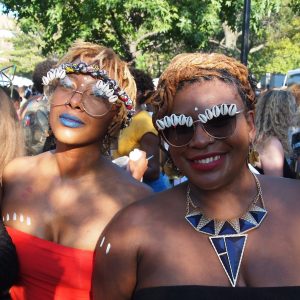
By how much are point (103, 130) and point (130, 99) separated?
22 cm

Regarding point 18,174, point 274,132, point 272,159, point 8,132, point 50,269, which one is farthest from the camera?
point 274,132

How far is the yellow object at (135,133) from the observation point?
15.4ft

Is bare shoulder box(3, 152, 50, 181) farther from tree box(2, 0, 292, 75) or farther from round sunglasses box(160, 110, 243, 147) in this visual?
tree box(2, 0, 292, 75)

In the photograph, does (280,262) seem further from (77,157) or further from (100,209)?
(77,157)

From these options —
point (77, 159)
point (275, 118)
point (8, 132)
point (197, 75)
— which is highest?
point (197, 75)

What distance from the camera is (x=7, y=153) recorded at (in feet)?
8.23

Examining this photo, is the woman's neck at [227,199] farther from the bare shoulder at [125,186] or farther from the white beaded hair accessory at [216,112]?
the bare shoulder at [125,186]

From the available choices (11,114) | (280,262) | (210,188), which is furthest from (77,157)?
(280,262)

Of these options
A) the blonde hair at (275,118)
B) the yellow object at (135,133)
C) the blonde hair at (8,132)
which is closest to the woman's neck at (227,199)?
the blonde hair at (8,132)

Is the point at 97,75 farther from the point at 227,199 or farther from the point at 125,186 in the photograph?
the point at 227,199

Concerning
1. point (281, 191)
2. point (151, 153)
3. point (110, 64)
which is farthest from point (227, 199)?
point (151, 153)

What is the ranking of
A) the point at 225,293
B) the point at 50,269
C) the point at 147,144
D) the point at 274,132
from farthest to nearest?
1. the point at 147,144
2. the point at 274,132
3. the point at 50,269
4. the point at 225,293

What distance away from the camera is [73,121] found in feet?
7.90

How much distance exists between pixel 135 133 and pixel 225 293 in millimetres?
3124
